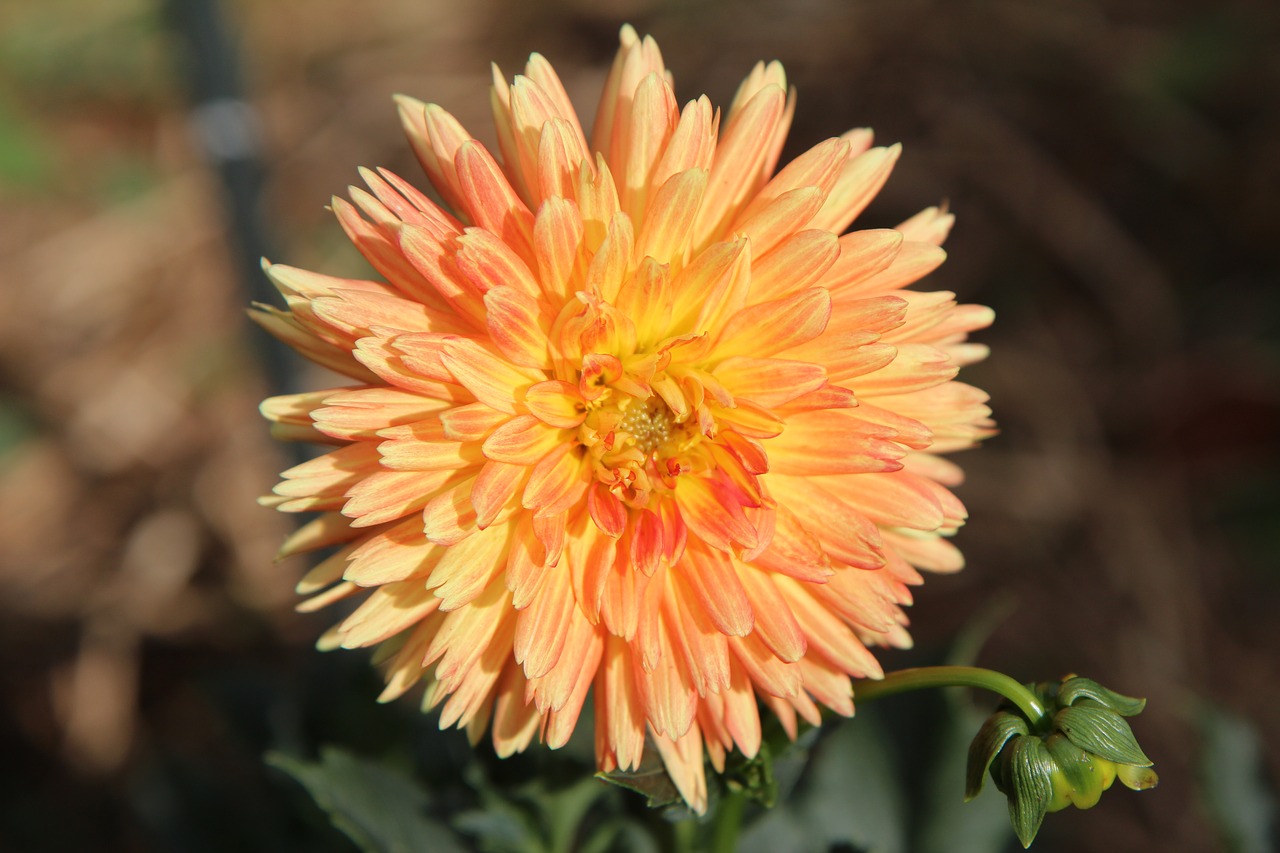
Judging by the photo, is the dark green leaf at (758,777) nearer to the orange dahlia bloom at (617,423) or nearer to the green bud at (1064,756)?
the orange dahlia bloom at (617,423)

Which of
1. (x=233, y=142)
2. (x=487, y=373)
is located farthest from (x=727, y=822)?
(x=233, y=142)

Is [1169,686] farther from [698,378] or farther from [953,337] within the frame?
[698,378]

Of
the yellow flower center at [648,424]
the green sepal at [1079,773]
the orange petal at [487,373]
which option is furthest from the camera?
the yellow flower center at [648,424]

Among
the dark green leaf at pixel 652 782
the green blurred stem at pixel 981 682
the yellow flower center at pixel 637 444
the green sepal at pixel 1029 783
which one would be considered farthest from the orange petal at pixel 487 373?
the green sepal at pixel 1029 783

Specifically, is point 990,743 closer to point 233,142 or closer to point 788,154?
point 233,142

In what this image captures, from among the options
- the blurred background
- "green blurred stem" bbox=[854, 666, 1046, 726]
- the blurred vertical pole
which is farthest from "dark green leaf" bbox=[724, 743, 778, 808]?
the blurred vertical pole
